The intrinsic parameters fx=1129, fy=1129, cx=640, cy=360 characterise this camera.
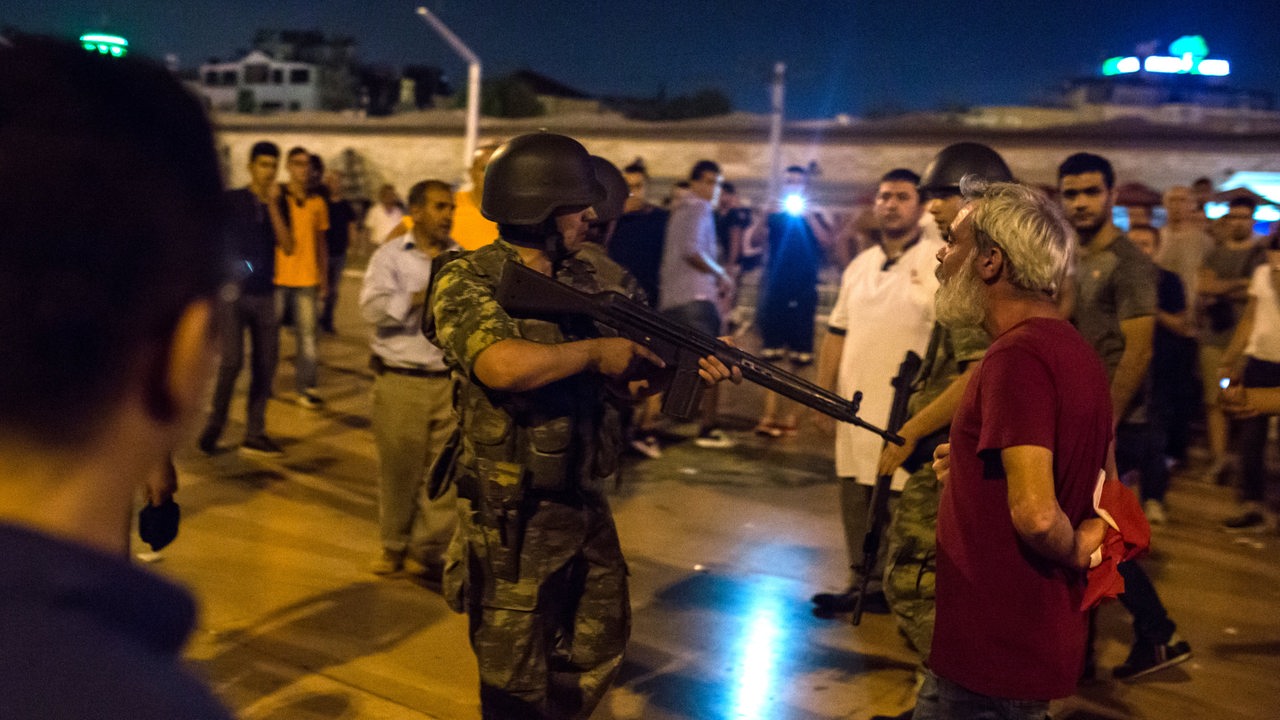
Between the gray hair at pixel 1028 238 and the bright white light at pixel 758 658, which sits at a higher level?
the gray hair at pixel 1028 238

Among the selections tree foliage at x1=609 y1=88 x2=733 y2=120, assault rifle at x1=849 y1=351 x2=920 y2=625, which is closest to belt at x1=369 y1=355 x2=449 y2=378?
assault rifle at x1=849 y1=351 x2=920 y2=625

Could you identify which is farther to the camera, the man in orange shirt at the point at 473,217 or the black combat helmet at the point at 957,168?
the man in orange shirt at the point at 473,217

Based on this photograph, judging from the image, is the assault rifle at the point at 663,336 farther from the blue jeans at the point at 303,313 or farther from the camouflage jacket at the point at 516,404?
the blue jeans at the point at 303,313

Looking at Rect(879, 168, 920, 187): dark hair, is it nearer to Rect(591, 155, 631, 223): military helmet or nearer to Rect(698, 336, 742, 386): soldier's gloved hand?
Rect(591, 155, 631, 223): military helmet

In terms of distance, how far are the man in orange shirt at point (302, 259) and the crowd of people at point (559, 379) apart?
0.03 m

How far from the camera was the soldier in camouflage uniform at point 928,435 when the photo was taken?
3.65m

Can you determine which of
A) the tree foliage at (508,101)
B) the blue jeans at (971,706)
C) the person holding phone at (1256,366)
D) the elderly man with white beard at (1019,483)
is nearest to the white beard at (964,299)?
the elderly man with white beard at (1019,483)

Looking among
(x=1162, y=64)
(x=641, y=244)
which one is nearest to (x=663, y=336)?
(x=641, y=244)

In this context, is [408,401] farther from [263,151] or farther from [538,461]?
[263,151]

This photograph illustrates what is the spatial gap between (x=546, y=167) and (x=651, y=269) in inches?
203

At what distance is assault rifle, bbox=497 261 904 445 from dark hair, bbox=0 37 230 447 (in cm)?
205

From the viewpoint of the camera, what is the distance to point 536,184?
10.6 feet

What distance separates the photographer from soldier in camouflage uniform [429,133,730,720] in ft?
10.3

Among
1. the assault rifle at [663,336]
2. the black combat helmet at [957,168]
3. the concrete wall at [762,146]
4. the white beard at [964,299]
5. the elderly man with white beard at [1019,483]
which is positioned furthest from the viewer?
the concrete wall at [762,146]
